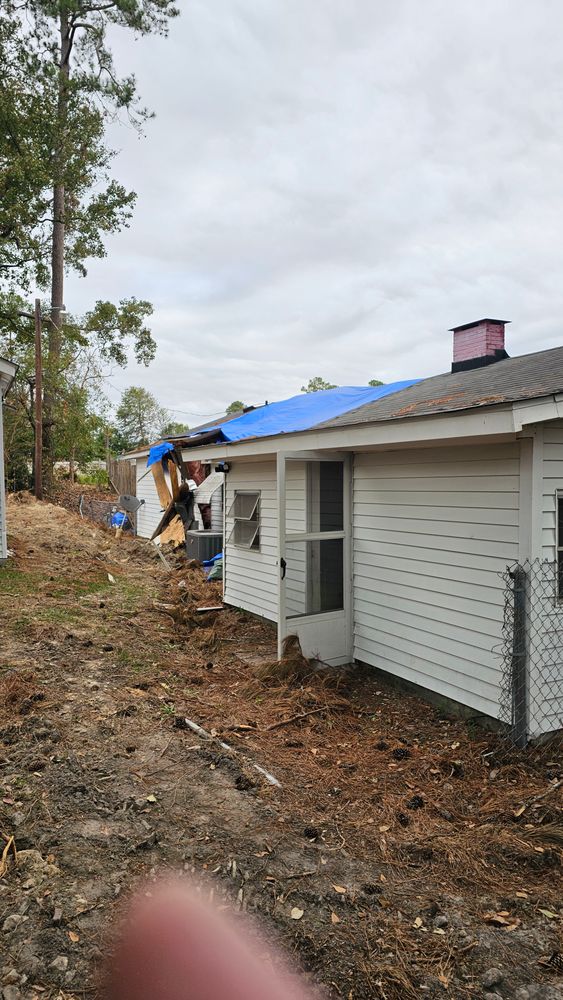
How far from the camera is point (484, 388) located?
15.3 ft

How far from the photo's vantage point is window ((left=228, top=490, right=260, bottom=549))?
25.6 ft

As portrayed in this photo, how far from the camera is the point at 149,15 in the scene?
56.3ft

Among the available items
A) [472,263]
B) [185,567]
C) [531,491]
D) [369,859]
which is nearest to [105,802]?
[369,859]

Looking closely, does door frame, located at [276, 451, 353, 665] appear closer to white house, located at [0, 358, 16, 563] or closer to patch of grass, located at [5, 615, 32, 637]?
patch of grass, located at [5, 615, 32, 637]

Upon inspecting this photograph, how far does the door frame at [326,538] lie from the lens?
5250mm

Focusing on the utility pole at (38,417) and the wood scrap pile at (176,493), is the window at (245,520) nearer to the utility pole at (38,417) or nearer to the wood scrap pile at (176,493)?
the wood scrap pile at (176,493)

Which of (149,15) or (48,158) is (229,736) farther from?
(149,15)

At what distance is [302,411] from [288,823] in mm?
7462

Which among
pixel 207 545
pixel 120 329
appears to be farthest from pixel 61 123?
pixel 207 545

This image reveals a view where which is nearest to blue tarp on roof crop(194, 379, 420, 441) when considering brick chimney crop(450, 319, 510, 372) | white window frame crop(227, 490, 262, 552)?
white window frame crop(227, 490, 262, 552)

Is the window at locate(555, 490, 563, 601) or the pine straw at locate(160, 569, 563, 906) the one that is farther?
the window at locate(555, 490, 563, 601)

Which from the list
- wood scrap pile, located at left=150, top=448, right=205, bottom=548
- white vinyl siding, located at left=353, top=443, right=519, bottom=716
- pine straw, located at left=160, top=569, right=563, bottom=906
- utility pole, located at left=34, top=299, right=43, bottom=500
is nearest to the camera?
pine straw, located at left=160, top=569, right=563, bottom=906

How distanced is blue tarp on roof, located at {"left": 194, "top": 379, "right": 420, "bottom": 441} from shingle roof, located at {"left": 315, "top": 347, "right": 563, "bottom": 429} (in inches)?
81.0

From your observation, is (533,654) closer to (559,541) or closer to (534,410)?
(559,541)
